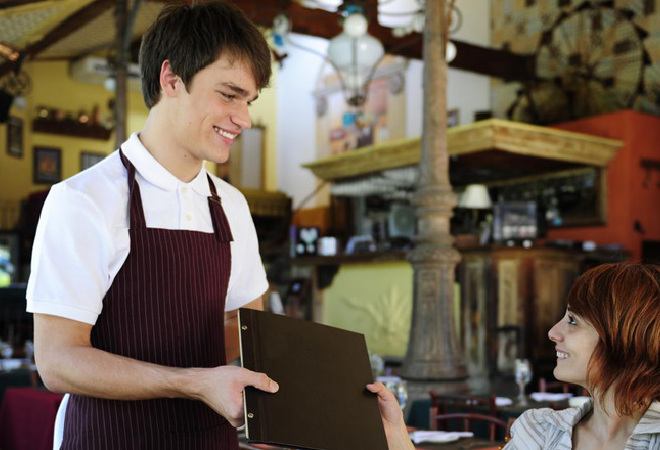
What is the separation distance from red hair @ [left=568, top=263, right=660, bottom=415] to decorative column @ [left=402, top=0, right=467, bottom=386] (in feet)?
11.3

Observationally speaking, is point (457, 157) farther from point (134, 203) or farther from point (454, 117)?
point (134, 203)

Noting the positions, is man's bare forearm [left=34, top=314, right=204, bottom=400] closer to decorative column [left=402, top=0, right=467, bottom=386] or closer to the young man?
the young man

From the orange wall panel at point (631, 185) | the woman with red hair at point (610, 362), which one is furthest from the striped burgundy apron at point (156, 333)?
the orange wall panel at point (631, 185)

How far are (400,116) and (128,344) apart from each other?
482 inches

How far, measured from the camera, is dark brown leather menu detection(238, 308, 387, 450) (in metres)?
1.30

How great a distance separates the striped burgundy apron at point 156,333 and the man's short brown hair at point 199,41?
0.69ft

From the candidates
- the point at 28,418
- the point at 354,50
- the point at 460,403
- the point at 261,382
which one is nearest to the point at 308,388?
the point at 261,382

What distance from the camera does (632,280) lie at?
5.45 feet

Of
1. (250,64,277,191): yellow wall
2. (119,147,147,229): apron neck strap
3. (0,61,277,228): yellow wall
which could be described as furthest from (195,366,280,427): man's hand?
(250,64,277,191): yellow wall

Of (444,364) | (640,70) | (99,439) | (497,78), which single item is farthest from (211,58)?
(497,78)

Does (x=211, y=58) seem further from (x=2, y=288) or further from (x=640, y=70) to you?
(x=2, y=288)

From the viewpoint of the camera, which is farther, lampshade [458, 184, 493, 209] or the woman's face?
lampshade [458, 184, 493, 209]

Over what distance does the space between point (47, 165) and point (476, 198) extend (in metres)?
8.34

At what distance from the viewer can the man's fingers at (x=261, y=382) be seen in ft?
4.26
